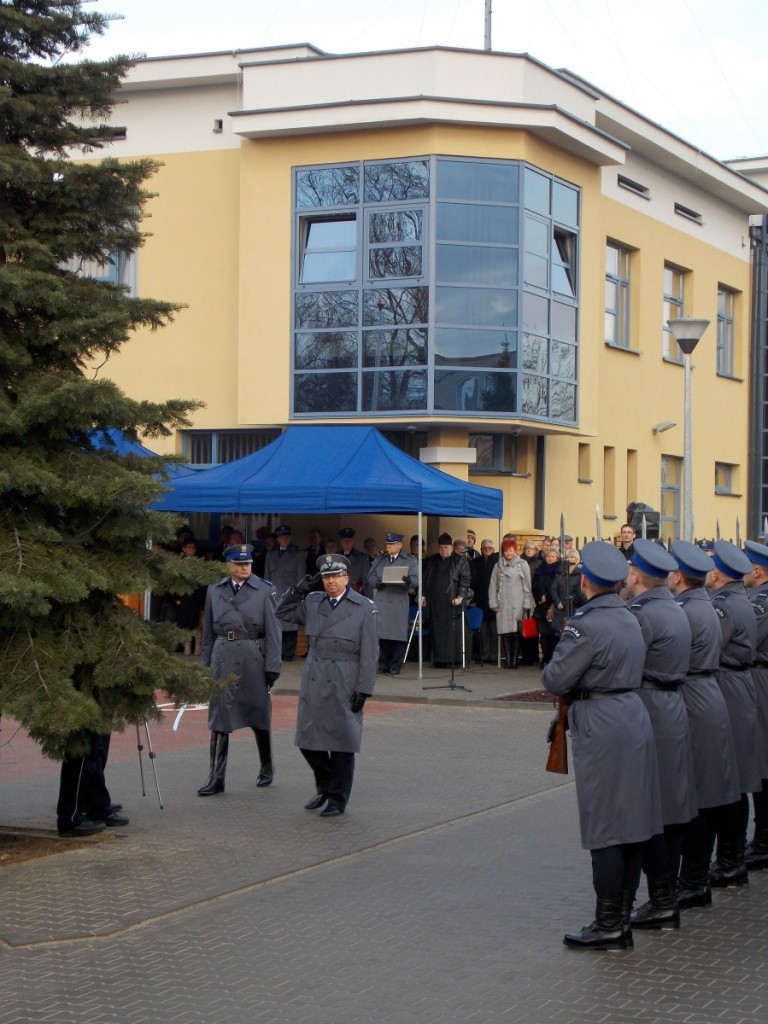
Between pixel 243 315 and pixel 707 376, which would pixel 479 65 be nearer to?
pixel 243 315

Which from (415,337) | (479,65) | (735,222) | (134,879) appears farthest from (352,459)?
(735,222)

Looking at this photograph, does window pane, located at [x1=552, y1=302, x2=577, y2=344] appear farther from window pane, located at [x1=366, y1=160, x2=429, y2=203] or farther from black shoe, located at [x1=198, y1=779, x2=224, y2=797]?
black shoe, located at [x1=198, y1=779, x2=224, y2=797]

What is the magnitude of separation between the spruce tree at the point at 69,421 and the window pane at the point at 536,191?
14917 mm

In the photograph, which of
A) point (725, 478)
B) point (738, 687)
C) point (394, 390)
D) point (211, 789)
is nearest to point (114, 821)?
point (211, 789)

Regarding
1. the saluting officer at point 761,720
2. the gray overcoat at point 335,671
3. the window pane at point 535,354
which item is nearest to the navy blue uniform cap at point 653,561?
the saluting officer at point 761,720

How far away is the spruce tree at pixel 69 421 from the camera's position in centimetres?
854

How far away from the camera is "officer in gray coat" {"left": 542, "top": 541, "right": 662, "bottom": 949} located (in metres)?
6.75

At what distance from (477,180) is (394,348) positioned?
124 inches

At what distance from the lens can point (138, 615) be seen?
30.7 ft

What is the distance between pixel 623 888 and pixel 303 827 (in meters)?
3.39

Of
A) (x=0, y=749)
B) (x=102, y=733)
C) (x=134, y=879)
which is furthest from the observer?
(x=0, y=749)

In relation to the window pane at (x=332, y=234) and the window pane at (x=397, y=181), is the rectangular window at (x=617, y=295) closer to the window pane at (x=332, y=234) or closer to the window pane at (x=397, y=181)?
the window pane at (x=397, y=181)

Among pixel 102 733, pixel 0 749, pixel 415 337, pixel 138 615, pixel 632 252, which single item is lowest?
pixel 0 749

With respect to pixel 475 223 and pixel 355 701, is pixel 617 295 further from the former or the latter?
pixel 355 701
